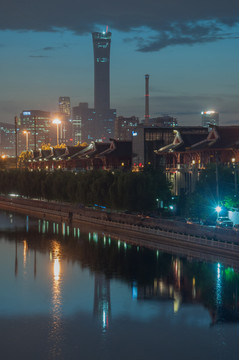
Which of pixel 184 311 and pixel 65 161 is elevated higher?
pixel 65 161

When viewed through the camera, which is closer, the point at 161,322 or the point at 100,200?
the point at 161,322

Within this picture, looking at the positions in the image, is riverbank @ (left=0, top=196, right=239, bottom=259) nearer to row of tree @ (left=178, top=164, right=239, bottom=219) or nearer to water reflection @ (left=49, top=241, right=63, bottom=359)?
row of tree @ (left=178, top=164, right=239, bottom=219)

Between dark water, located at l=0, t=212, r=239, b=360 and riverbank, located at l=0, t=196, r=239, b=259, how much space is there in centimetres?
230

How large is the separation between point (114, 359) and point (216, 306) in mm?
14150

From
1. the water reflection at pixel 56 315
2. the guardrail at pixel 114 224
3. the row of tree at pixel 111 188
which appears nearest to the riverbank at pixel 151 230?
the guardrail at pixel 114 224

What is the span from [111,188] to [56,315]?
49.8 meters

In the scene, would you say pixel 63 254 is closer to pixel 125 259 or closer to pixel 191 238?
pixel 125 259

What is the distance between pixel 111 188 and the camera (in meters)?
95.9

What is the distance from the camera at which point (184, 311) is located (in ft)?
157

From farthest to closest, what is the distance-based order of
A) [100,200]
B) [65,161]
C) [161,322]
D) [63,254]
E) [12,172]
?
[65,161]
[12,172]
[100,200]
[63,254]
[161,322]

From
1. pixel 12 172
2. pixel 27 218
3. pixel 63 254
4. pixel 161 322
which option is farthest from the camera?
pixel 12 172

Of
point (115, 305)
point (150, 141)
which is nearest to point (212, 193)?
point (115, 305)

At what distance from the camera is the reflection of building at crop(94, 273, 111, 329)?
4656cm

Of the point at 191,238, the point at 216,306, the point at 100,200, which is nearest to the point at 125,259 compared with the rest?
the point at 191,238
